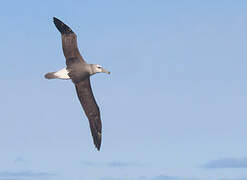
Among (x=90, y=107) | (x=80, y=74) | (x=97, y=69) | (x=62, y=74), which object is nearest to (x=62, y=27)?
(x=62, y=74)

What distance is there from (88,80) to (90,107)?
138 cm

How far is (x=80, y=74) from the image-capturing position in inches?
1492

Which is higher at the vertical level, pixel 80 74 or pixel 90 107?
pixel 80 74

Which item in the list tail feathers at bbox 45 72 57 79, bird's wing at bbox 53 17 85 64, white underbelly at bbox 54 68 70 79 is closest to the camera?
bird's wing at bbox 53 17 85 64

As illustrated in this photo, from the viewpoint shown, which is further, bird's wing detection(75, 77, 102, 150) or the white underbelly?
bird's wing detection(75, 77, 102, 150)

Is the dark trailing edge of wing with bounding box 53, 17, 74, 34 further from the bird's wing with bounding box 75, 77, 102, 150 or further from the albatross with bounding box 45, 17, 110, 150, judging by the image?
the bird's wing with bounding box 75, 77, 102, 150

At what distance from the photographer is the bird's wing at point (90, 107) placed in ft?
127

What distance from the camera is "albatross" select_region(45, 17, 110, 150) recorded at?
123 feet

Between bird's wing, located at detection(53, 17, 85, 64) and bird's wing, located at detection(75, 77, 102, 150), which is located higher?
bird's wing, located at detection(53, 17, 85, 64)

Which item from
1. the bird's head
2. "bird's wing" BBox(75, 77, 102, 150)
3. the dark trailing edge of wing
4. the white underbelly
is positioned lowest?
"bird's wing" BBox(75, 77, 102, 150)

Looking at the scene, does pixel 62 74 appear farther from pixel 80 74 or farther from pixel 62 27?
pixel 62 27

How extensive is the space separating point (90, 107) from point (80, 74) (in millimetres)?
2041

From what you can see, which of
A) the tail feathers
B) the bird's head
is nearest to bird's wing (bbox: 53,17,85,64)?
the bird's head

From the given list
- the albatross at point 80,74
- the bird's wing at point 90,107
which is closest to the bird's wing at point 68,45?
the albatross at point 80,74
